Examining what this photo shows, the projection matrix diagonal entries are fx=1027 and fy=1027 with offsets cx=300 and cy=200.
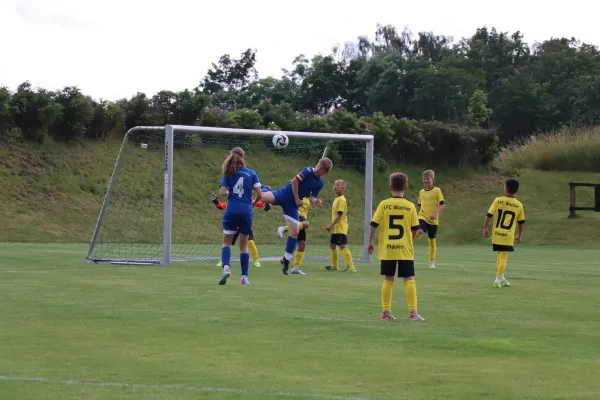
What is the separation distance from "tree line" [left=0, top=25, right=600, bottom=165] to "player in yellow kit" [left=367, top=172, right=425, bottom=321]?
32.1 meters

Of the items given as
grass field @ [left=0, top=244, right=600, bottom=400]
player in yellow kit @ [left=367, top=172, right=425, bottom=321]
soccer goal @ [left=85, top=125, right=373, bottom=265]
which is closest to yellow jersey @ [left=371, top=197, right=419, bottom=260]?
player in yellow kit @ [left=367, top=172, right=425, bottom=321]

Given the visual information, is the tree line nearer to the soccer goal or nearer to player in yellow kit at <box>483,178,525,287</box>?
the soccer goal

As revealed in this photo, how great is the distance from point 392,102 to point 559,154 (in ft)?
109

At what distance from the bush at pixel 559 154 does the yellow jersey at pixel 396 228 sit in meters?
44.0

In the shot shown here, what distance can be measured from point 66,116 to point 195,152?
9096 mm

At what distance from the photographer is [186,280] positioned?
17.1m

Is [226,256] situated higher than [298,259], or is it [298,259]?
[226,256]

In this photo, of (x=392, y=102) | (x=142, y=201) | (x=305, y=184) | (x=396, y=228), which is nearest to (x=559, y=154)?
(x=142, y=201)

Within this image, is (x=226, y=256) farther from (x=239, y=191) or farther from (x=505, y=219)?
(x=505, y=219)

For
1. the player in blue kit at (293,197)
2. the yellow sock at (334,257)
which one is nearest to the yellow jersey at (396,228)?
the player in blue kit at (293,197)

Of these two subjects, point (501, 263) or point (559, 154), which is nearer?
point (501, 263)

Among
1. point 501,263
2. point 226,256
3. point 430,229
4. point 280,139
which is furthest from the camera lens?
point 280,139

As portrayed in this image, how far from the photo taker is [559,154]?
5512 centimetres

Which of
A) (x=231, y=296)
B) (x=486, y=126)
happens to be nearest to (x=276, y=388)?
(x=231, y=296)
